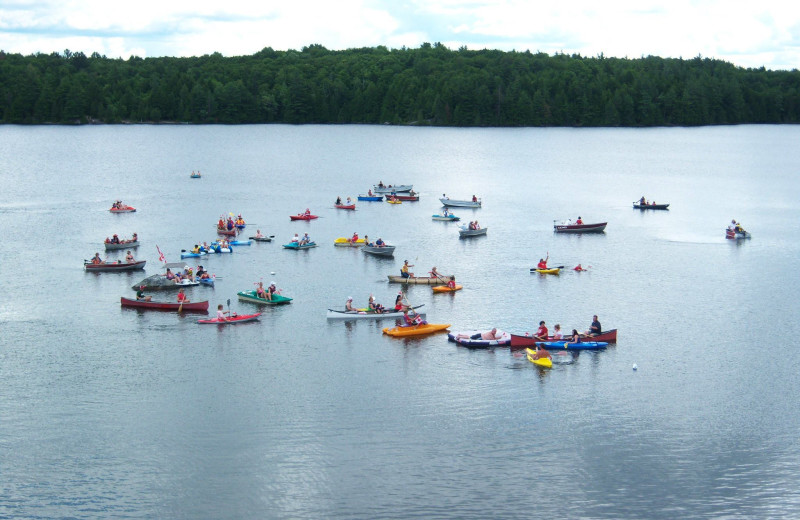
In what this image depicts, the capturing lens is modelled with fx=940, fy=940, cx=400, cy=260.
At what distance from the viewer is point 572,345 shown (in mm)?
50562

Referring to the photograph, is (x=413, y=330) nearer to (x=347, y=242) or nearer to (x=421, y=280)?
(x=421, y=280)

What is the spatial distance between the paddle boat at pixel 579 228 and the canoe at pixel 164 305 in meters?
41.7

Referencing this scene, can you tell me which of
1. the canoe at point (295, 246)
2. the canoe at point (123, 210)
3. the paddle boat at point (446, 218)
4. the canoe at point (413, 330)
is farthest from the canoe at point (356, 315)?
the canoe at point (123, 210)

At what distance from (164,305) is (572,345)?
2483 centimetres

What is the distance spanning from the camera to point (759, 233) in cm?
9156

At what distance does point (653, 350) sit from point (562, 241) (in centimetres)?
3455

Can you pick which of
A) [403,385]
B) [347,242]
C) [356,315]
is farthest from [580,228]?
[403,385]

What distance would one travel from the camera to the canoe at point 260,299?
59250 millimetres

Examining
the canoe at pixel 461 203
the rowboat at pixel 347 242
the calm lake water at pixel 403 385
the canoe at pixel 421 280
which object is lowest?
the calm lake water at pixel 403 385

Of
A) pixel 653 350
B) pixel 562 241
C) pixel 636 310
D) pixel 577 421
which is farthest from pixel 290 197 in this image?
pixel 577 421

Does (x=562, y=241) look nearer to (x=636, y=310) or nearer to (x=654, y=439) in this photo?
(x=636, y=310)

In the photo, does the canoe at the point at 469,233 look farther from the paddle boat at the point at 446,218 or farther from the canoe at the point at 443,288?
the canoe at the point at 443,288

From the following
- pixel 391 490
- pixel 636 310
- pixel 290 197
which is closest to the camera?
pixel 391 490

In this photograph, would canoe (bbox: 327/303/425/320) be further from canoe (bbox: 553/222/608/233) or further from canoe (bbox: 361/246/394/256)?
canoe (bbox: 553/222/608/233)
